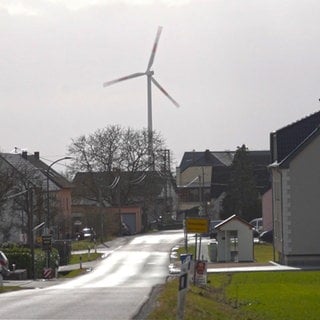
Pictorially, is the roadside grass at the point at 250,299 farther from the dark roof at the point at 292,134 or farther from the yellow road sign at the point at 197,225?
the dark roof at the point at 292,134

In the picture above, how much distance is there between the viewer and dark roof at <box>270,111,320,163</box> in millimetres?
53812

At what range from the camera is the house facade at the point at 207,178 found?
13338cm

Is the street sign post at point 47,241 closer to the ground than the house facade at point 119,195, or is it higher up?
closer to the ground

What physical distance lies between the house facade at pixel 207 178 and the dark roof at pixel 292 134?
65.3 m

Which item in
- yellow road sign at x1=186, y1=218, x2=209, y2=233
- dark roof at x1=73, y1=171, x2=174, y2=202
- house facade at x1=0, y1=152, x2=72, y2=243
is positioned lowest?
yellow road sign at x1=186, y1=218, x2=209, y2=233

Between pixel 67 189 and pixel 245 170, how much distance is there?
19794 millimetres

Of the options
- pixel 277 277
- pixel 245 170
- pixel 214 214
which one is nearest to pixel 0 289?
pixel 277 277

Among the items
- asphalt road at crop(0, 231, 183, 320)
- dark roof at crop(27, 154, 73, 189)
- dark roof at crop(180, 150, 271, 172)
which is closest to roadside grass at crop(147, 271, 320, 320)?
asphalt road at crop(0, 231, 183, 320)

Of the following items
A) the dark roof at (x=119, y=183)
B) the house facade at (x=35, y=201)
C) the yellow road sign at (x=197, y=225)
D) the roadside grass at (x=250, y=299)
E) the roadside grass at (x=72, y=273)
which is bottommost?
the roadside grass at (x=72, y=273)

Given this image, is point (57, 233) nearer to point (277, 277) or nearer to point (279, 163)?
point (279, 163)

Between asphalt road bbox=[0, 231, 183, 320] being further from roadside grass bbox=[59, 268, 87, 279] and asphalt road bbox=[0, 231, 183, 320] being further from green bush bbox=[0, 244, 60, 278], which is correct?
green bush bbox=[0, 244, 60, 278]

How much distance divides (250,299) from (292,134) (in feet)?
83.4

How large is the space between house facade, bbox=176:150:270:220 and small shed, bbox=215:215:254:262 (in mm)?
58991

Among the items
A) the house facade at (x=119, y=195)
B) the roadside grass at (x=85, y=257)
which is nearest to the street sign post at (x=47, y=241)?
the roadside grass at (x=85, y=257)
